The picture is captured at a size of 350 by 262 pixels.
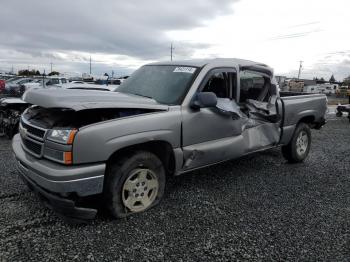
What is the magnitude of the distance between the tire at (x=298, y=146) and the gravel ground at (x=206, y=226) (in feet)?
2.85

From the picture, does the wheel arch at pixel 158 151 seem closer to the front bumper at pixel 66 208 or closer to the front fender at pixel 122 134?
the front fender at pixel 122 134

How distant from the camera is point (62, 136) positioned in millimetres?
2926

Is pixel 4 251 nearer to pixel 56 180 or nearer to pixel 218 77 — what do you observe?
pixel 56 180

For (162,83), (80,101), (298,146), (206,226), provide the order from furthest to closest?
(298,146)
(162,83)
(206,226)
(80,101)

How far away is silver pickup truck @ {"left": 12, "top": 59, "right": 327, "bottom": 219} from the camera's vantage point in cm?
297

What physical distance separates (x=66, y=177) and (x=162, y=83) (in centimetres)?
197

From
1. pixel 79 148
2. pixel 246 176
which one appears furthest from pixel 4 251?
pixel 246 176

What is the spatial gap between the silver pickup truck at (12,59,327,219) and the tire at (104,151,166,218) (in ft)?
0.04

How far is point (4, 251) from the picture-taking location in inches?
110

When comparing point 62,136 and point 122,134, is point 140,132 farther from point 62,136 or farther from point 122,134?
point 62,136

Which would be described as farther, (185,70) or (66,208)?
(185,70)

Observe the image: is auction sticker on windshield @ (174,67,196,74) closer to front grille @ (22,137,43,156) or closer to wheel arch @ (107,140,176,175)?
wheel arch @ (107,140,176,175)

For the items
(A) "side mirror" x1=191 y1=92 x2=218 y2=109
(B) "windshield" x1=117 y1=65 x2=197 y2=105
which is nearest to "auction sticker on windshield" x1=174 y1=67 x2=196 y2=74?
(B) "windshield" x1=117 y1=65 x2=197 y2=105

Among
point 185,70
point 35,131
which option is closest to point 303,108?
point 185,70
